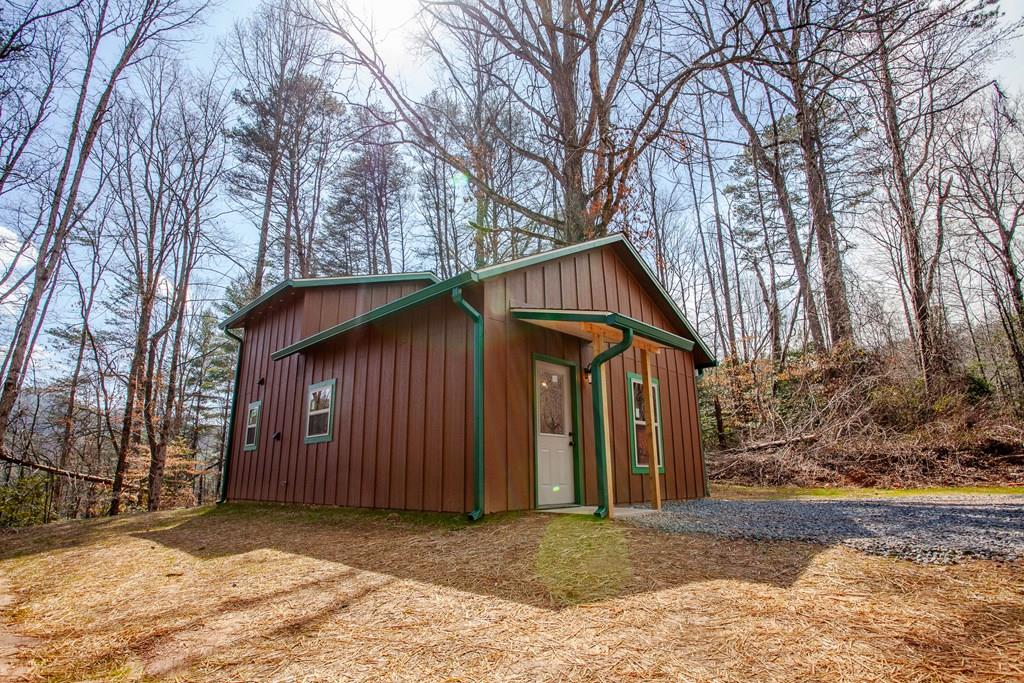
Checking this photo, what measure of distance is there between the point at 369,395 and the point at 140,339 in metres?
7.95

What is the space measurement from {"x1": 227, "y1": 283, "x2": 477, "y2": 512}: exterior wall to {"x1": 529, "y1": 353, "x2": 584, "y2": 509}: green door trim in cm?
91

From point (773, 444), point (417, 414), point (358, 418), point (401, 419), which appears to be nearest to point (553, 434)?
point (417, 414)

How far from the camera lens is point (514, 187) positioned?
586 inches

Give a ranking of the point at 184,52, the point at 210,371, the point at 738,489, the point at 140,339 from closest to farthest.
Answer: the point at 184,52, the point at 738,489, the point at 140,339, the point at 210,371

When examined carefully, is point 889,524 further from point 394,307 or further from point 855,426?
point 855,426

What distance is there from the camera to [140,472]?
12297 millimetres

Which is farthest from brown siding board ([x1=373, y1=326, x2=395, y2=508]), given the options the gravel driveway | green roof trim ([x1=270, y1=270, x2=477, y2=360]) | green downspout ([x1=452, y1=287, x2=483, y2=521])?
the gravel driveway

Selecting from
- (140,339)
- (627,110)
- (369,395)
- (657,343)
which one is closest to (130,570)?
(369,395)

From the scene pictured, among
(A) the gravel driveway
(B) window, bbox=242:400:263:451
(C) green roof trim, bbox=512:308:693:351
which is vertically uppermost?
(C) green roof trim, bbox=512:308:693:351

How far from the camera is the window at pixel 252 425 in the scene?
32.6 ft

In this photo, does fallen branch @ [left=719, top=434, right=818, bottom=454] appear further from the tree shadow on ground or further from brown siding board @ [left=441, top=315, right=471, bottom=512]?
brown siding board @ [left=441, top=315, right=471, bottom=512]

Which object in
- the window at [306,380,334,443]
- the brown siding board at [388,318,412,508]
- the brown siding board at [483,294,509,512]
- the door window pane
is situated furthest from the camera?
the window at [306,380,334,443]

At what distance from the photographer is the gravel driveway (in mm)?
3473

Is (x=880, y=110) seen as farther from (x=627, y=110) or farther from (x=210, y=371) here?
(x=210, y=371)
